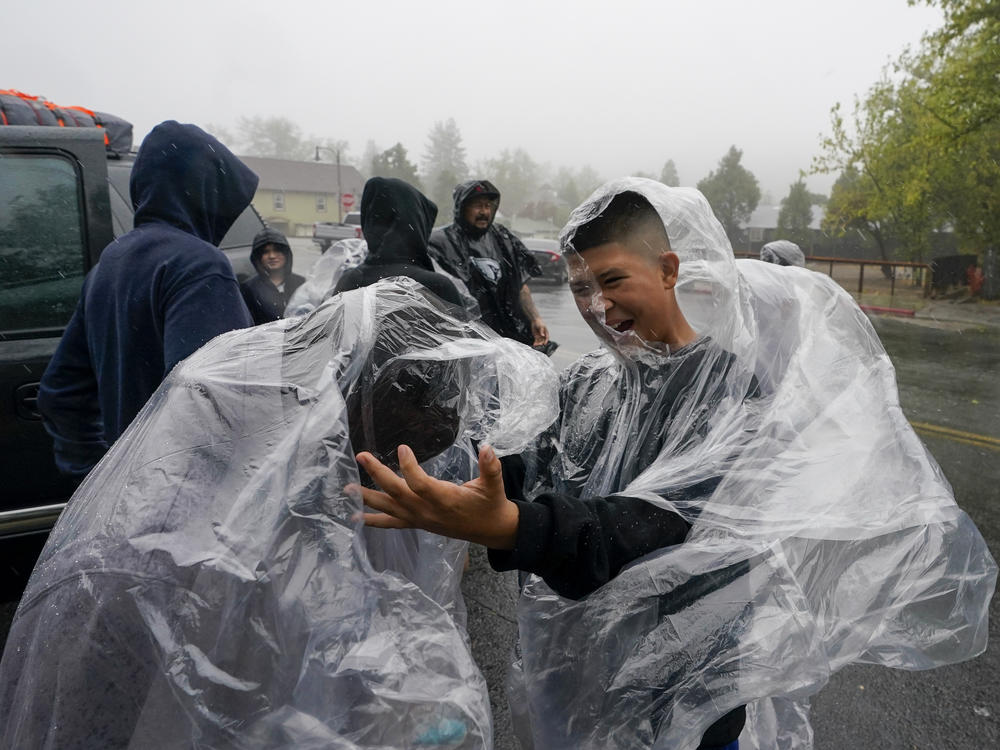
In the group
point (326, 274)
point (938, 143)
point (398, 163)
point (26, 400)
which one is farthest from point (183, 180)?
point (398, 163)

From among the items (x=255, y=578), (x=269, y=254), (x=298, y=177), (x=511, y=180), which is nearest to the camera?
(x=255, y=578)

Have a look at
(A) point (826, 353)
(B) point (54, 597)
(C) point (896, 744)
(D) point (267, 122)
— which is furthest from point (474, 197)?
(D) point (267, 122)

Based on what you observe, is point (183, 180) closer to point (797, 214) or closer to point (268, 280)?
point (268, 280)

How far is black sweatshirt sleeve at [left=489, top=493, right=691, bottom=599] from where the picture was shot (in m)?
1.09

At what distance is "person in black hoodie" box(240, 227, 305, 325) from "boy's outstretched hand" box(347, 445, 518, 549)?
11.8 feet

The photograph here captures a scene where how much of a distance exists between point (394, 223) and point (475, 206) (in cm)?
145

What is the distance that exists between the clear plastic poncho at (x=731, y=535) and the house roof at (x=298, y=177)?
54.5 meters

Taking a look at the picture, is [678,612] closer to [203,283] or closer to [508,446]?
[508,446]

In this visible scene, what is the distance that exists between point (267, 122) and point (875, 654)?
81.8 meters

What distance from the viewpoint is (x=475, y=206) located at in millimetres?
4582

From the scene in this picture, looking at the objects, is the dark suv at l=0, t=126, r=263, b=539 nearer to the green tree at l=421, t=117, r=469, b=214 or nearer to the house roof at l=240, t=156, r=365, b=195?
the house roof at l=240, t=156, r=365, b=195

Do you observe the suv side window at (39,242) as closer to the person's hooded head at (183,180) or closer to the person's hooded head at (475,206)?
the person's hooded head at (183,180)

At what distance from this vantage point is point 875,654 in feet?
4.45

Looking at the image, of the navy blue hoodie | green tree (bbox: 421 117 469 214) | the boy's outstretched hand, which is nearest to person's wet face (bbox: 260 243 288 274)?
the navy blue hoodie
